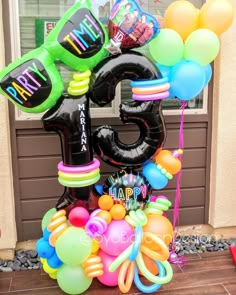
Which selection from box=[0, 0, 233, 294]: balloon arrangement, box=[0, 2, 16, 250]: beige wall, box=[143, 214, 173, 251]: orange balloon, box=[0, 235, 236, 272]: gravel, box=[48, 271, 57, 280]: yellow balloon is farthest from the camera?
box=[0, 235, 236, 272]: gravel

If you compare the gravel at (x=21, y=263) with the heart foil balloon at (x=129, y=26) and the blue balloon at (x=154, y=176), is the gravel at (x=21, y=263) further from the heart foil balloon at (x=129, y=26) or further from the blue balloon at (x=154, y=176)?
the heart foil balloon at (x=129, y=26)

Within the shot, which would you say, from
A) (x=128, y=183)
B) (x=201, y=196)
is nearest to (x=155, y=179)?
(x=128, y=183)

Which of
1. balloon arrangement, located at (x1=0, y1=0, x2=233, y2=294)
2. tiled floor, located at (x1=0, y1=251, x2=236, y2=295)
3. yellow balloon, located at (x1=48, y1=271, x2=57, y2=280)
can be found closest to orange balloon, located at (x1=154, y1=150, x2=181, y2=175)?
balloon arrangement, located at (x1=0, y1=0, x2=233, y2=294)

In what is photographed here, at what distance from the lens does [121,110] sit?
2570mm

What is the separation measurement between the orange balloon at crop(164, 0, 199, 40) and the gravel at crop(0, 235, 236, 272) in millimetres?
1711

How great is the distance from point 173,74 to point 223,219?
1480mm

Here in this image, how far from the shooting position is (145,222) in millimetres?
2584

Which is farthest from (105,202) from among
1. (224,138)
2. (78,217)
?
(224,138)

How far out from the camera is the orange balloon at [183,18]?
2.54m

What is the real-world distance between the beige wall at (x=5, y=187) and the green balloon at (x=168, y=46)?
113cm

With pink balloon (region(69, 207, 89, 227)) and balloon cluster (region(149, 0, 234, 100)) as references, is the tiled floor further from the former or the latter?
balloon cluster (region(149, 0, 234, 100))

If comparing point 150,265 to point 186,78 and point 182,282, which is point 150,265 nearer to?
point 182,282

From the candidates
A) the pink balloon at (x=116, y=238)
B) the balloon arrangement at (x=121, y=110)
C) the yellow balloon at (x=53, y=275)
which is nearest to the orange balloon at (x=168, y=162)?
the balloon arrangement at (x=121, y=110)

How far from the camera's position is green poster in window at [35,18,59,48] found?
2959mm
